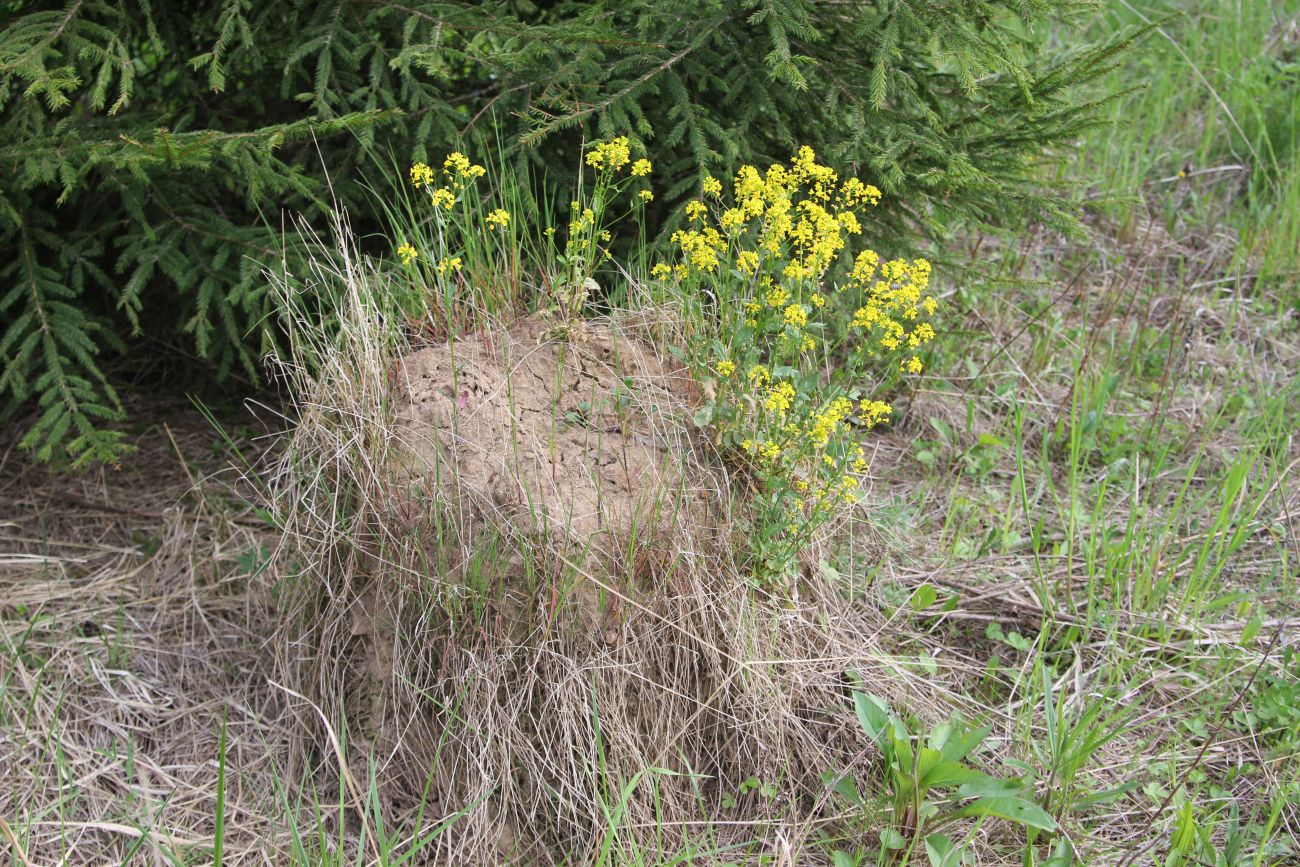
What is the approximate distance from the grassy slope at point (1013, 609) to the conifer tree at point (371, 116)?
18.6 inches

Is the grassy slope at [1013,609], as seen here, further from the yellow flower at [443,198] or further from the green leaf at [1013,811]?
the yellow flower at [443,198]

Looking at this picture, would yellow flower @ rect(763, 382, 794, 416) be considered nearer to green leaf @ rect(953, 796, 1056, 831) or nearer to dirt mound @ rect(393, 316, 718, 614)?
dirt mound @ rect(393, 316, 718, 614)

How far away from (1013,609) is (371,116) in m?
2.05

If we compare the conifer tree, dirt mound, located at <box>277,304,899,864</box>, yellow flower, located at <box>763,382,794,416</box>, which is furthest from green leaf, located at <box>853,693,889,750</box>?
the conifer tree

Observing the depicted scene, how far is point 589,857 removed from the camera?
82.2 inches

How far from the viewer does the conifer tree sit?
2.63 m

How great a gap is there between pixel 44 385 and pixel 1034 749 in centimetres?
251

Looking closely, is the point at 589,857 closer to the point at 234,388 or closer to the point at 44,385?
the point at 44,385

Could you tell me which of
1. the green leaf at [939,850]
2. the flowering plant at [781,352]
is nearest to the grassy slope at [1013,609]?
the green leaf at [939,850]

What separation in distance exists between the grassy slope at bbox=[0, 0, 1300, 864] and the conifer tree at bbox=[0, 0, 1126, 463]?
473 mm

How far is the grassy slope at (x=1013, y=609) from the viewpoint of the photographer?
7.30 ft

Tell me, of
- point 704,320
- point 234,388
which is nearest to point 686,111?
point 704,320

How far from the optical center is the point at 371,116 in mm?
2537

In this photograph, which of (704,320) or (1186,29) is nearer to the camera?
(704,320)
